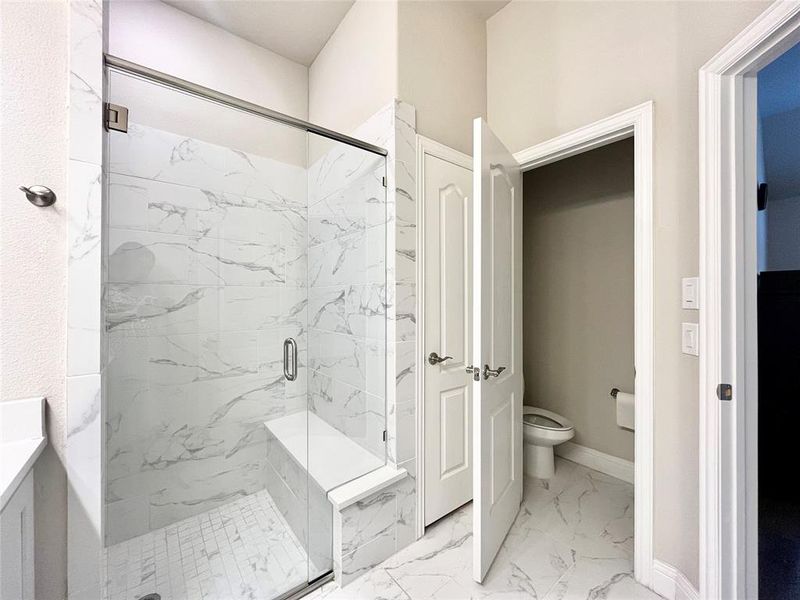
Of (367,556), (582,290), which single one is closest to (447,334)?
(367,556)

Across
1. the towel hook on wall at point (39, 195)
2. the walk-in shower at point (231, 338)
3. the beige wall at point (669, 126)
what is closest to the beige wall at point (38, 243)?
the towel hook on wall at point (39, 195)

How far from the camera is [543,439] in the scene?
7.11 ft

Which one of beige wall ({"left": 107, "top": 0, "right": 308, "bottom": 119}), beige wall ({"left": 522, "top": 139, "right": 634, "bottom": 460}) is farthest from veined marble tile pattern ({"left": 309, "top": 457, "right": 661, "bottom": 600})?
beige wall ({"left": 107, "top": 0, "right": 308, "bottom": 119})

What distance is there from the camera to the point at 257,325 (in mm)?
1653

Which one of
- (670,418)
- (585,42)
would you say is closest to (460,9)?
(585,42)

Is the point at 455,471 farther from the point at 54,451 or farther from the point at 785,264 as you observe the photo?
the point at 785,264

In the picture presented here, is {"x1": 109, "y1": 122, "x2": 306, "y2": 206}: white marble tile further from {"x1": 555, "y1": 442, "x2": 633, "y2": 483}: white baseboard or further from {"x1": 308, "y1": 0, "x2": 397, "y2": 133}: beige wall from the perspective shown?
{"x1": 555, "y1": 442, "x2": 633, "y2": 483}: white baseboard

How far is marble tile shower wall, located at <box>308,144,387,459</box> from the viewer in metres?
1.75

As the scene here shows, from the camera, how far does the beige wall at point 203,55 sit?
1.86 metres

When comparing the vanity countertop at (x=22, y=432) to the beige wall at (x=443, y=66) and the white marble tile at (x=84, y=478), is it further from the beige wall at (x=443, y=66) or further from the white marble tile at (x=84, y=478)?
the beige wall at (x=443, y=66)

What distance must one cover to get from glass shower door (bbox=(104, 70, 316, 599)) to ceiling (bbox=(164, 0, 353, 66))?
3.07ft

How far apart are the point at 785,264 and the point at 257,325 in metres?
3.30

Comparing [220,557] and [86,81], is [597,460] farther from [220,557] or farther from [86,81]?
[86,81]

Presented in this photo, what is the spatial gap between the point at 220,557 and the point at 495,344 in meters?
1.56
